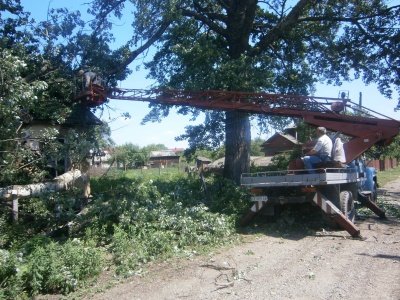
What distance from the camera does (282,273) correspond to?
6.17 metres

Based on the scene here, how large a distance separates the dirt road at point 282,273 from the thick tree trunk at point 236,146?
6.16 m

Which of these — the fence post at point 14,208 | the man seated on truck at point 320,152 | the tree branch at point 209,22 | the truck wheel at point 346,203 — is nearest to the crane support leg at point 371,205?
the truck wheel at point 346,203

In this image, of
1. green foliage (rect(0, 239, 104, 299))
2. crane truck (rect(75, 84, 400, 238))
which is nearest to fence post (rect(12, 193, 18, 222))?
green foliage (rect(0, 239, 104, 299))

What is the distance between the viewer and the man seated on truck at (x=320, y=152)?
923cm

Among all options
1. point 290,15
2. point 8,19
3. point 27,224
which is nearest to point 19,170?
point 27,224

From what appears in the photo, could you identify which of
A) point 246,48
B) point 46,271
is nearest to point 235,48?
point 246,48

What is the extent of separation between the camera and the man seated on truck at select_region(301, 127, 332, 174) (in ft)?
30.3

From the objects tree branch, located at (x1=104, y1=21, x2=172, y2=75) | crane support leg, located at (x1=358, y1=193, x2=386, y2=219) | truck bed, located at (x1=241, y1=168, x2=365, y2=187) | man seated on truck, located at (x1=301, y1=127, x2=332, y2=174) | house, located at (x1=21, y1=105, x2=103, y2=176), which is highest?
tree branch, located at (x1=104, y1=21, x2=172, y2=75)

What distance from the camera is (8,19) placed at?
41.5 ft

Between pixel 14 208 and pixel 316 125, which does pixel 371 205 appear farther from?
pixel 14 208

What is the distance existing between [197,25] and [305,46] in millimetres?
4912

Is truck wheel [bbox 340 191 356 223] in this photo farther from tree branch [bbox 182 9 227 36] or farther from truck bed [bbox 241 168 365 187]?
tree branch [bbox 182 9 227 36]

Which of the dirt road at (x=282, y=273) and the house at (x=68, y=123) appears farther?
the house at (x=68, y=123)

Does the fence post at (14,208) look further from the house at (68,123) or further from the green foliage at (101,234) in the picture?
the house at (68,123)
